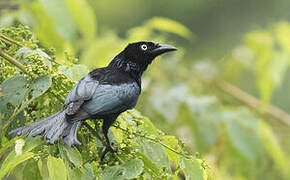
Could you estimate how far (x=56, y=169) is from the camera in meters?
2.08

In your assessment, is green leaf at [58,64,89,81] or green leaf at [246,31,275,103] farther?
green leaf at [246,31,275,103]

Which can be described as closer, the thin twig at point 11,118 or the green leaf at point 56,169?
the green leaf at point 56,169

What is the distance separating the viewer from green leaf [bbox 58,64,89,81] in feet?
8.43

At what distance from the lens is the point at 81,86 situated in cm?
254

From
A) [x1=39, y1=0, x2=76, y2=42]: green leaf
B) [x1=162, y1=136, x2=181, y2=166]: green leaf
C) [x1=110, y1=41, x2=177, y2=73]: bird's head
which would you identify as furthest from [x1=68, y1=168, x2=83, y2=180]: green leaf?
[x1=39, y1=0, x2=76, y2=42]: green leaf

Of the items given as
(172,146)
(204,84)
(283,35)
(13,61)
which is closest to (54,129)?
(13,61)

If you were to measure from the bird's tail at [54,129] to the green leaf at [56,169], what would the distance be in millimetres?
117

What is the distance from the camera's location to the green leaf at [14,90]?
2.34 metres

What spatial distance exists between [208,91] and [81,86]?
376 cm

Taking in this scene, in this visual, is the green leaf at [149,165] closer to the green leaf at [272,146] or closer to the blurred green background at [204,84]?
the blurred green background at [204,84]

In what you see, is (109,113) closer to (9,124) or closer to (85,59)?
(9,124)

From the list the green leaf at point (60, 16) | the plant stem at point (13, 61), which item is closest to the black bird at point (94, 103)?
the plant stem at point (13, 61)

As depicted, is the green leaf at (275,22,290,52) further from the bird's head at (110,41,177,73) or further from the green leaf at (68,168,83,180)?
the green leaf at (68,168,83,180)

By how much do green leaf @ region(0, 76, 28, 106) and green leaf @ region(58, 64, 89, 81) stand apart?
22cm
